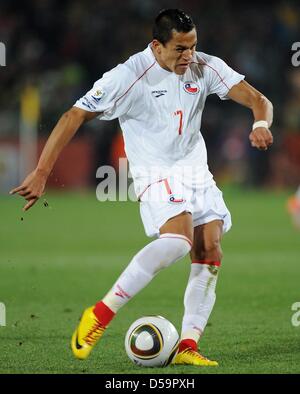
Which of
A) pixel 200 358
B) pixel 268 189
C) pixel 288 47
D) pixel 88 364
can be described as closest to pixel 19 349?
pixel 88 364

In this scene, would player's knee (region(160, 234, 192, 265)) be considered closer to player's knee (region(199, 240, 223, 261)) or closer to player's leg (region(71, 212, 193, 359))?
player's leg (region(71, 212, 193, 359))

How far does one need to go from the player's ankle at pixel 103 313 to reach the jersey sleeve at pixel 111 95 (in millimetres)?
1201

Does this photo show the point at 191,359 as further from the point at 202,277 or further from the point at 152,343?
the point at 202,277

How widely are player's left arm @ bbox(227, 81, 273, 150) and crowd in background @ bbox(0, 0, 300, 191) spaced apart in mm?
19114

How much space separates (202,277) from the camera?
251 inches

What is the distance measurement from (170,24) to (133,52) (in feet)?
67.2

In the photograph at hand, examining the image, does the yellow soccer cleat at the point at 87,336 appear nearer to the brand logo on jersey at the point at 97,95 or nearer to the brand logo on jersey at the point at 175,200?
the brand logo on jersey at the point at 175,200

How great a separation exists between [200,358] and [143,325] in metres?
0.41

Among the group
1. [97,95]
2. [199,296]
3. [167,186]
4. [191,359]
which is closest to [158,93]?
[97,95]

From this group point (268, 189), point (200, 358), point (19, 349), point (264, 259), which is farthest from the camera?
point (268, 189)

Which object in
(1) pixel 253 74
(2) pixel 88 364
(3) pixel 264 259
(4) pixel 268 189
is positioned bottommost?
(2) pixel 88 364

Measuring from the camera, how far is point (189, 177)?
6.30 metres

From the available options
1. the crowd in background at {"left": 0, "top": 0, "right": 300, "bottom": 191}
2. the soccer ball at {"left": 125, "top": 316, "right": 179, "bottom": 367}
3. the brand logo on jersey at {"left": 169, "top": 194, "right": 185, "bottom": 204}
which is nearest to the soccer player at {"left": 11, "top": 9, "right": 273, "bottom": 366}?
the brand logo on jersey at {"left": 169, "top": 194, "right": 185, "bottom": 204}

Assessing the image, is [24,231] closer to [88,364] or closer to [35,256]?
[35,256]
